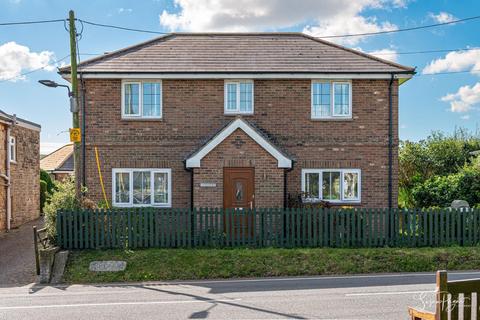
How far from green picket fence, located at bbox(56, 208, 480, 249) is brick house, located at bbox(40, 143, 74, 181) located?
18554 millimetres

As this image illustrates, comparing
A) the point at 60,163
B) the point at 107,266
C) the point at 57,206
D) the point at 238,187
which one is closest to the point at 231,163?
the point at 238,187

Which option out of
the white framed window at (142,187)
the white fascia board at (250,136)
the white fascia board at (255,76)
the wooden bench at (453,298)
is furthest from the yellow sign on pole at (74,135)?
the wooden bench at (453,298)

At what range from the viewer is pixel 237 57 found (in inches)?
757

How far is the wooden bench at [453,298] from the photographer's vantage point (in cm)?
427

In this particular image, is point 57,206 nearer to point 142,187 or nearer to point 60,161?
point 142,187

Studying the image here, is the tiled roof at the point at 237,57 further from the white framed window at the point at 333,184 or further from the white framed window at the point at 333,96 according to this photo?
the white framed window at the point at 333,184

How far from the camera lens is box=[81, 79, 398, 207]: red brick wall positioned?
17844mm

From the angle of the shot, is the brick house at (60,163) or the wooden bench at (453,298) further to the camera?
the brick house at (60,163)

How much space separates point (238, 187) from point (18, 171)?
12.8 m

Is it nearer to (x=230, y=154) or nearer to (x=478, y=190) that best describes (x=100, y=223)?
(x=230, y=154)

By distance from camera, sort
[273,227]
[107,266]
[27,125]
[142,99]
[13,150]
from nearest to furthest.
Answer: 1. [107,266]
2. [273,227]
3. [142,99]
4. [13,150]
5. [27,125]

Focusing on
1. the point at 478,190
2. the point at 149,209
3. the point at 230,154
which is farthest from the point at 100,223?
the point at 478,190

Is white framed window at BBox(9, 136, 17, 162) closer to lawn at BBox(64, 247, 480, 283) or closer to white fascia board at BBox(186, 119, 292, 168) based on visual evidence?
lawn at BBox(64, 247, 480, 283)

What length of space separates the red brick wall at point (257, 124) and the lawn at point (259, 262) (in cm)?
408
